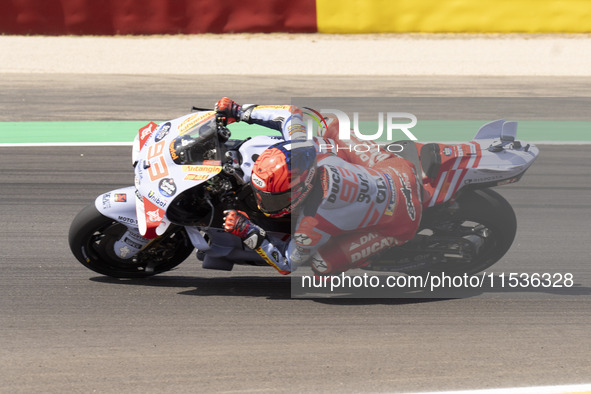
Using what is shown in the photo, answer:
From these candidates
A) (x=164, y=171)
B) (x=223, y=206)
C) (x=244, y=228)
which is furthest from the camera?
(x=223, y=206)

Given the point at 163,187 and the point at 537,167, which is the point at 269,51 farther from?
the point at 163,187

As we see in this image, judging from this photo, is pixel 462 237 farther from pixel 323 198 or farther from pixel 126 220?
pixel 126 220

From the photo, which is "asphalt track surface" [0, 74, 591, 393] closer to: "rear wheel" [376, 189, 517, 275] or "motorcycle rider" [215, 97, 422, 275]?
"rear wheel" [376, 189, 517, 275]

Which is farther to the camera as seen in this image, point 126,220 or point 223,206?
point 126,220

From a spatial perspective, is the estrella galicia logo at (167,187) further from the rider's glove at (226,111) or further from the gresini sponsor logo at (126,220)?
the rider's glove at (226,111)

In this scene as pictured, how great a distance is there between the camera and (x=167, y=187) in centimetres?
519

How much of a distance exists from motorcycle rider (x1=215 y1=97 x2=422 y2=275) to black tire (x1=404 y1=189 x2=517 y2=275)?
344 millimetres

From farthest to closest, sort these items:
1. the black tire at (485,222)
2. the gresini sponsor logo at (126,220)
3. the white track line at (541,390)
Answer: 1. the black tire at (485,222)
2. the gresini sponsor logo at (126,220)
3. the white track line at (541,390)

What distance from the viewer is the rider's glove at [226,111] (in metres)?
5.38

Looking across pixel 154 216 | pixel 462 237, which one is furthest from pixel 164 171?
pixel 462 237

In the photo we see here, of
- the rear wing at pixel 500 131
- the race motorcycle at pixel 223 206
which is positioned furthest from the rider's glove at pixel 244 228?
the rear wing at pixel 500 131

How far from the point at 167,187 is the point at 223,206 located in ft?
1.30

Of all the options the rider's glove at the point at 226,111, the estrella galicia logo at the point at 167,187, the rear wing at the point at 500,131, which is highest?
the rider's glove at the point at 226,111

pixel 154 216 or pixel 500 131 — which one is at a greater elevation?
pixel 500 131
